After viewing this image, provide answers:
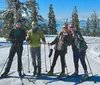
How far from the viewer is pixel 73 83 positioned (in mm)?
9625

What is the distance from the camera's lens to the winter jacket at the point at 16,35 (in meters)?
10.2

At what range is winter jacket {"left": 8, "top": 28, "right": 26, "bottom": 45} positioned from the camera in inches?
402

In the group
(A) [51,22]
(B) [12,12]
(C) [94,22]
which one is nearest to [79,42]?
(B) [12,12]

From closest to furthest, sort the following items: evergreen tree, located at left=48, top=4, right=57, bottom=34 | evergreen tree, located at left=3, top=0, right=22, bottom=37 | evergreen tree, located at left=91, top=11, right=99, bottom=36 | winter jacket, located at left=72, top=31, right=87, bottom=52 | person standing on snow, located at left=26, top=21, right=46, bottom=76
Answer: winter jacket, located at left=72, top=31, right=87, bottom=52 → person standing on snow, located at left=26, top=21, right=46, bottom=76 → evergreen tree, located at left=3, top=0, right=22, bottom=37 → evergreen tree, located at left=48, top=4, right=57, bottom=34 → evergreen tree, located at left=91, top=11, right=99, bottom=36

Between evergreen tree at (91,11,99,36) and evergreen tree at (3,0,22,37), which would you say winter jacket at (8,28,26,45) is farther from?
evergreen tree at (91,11,99,36)

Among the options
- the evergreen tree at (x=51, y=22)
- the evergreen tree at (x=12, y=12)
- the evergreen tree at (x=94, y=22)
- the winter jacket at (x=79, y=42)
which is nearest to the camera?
the winter jacket at (x=79, y=42)

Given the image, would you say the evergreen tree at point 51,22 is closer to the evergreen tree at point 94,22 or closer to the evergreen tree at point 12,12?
the evergreen tree at point 94,22

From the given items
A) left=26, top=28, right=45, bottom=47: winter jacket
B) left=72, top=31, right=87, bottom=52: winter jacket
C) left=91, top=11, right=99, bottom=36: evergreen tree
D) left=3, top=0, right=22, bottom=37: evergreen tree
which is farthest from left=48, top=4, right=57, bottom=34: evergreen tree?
left=72, top=31, right=87, bottom=52: winter jacket

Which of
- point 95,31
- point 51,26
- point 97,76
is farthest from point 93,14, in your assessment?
point 97,76

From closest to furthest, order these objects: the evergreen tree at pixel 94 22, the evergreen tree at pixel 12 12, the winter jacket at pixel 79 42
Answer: the winter jacket at pixel 79 42, the evergreen tree at pixel 12 12, the evergreen tree at pixel 94 22

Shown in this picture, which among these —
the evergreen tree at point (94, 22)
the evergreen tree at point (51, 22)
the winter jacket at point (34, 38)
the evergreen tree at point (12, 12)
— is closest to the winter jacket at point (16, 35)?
the winter jacket at point (34, 38)

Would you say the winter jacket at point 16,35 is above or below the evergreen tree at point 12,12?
below

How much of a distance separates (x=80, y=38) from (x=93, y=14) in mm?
73418

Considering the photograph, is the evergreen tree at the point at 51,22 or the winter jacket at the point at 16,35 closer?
the winter jacket at the point at 16,35
